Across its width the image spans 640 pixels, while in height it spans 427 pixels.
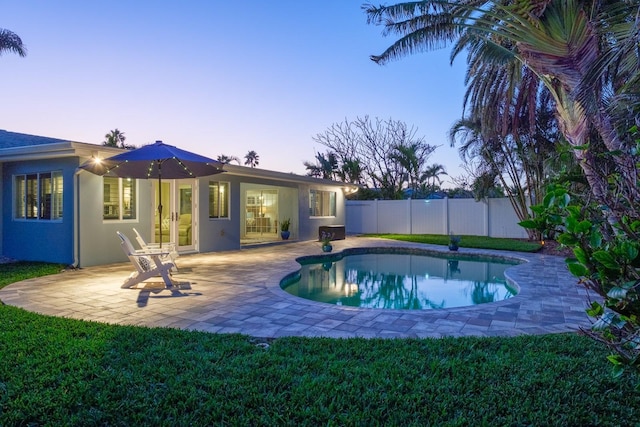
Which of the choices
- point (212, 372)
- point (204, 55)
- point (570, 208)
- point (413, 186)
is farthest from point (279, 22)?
point (413, 186)

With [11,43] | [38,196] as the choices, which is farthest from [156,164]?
[11,43]

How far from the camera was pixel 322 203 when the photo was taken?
61.0ft

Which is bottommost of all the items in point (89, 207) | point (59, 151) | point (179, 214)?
point (179, 214)

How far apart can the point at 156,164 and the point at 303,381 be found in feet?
22.0

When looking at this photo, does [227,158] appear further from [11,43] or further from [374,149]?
[11,43]

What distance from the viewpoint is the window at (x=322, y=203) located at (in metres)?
17.9

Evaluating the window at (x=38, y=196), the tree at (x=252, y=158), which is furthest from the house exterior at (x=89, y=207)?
the tree at (x=252, y=158)

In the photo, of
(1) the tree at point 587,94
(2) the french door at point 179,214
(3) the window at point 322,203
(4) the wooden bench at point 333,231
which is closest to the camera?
(1) the tree at point 587,94

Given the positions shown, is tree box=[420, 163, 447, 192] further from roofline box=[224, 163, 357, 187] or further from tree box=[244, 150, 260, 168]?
tree box=[244, 150, 260, 168]

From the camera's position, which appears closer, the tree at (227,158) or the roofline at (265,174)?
the roofline at (265,174)

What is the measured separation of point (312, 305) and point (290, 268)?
3.64 meters

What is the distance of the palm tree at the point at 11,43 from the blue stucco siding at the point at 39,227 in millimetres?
7398

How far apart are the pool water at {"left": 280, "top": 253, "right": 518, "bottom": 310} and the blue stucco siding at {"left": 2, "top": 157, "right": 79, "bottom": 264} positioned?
18.4ft

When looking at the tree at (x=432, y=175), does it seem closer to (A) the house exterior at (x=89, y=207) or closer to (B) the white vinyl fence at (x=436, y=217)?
(B) the white vinyl fence at (x=436, y=217)
